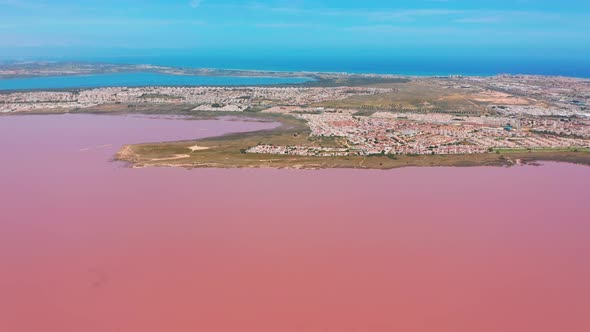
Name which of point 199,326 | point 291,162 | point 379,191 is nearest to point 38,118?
point 291,162

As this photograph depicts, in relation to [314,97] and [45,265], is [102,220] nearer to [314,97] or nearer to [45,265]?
[45,265]

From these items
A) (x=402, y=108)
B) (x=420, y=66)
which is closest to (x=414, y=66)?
(x=420, y=66)

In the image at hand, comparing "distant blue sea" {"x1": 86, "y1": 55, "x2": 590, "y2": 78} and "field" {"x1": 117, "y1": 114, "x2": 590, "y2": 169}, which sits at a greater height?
"distant blue sea" {"x1": 86, "y1": 55, "x2": 590, "y2": 78}

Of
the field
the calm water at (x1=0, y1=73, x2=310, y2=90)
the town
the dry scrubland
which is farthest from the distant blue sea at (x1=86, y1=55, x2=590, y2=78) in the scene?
the field

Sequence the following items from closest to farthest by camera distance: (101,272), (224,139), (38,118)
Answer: (101,272), (224,139), (38,118)

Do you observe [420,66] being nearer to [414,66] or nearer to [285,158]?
[414,66]

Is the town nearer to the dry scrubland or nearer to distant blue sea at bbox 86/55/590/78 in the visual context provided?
the dry scrubland

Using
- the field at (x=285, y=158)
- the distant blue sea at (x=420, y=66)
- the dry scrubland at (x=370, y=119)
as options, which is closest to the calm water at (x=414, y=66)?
the distant blue sea at (x=420, y=66)

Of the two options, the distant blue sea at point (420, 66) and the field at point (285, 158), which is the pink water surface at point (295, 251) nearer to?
the field at point (285, 158)
